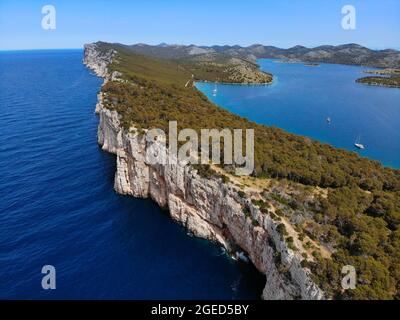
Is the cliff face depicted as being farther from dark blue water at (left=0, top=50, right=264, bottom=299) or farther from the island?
dark blue water at (left=0, top=50, right=264, bottom=299)

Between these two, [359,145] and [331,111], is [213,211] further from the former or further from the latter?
Answer: [331,111]

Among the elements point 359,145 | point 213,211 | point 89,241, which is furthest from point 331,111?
point 89,241

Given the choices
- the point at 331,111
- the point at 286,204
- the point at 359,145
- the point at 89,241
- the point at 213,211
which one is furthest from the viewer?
the point at 331,111

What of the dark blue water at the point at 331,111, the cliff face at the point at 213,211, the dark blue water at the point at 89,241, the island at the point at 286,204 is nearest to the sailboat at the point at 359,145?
the dark blue water at the point at 331,111

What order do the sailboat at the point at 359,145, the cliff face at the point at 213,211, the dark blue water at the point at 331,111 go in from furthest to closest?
the dark blue water at the point at 331,111 < the sailboat at the point at 359,145 < the cliff face at the point at 213,211

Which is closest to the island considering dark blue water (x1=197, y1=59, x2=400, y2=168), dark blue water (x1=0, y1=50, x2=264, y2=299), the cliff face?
the cliff face

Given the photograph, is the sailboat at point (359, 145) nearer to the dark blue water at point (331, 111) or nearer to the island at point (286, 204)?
the dark blue water at point (331, 111)
